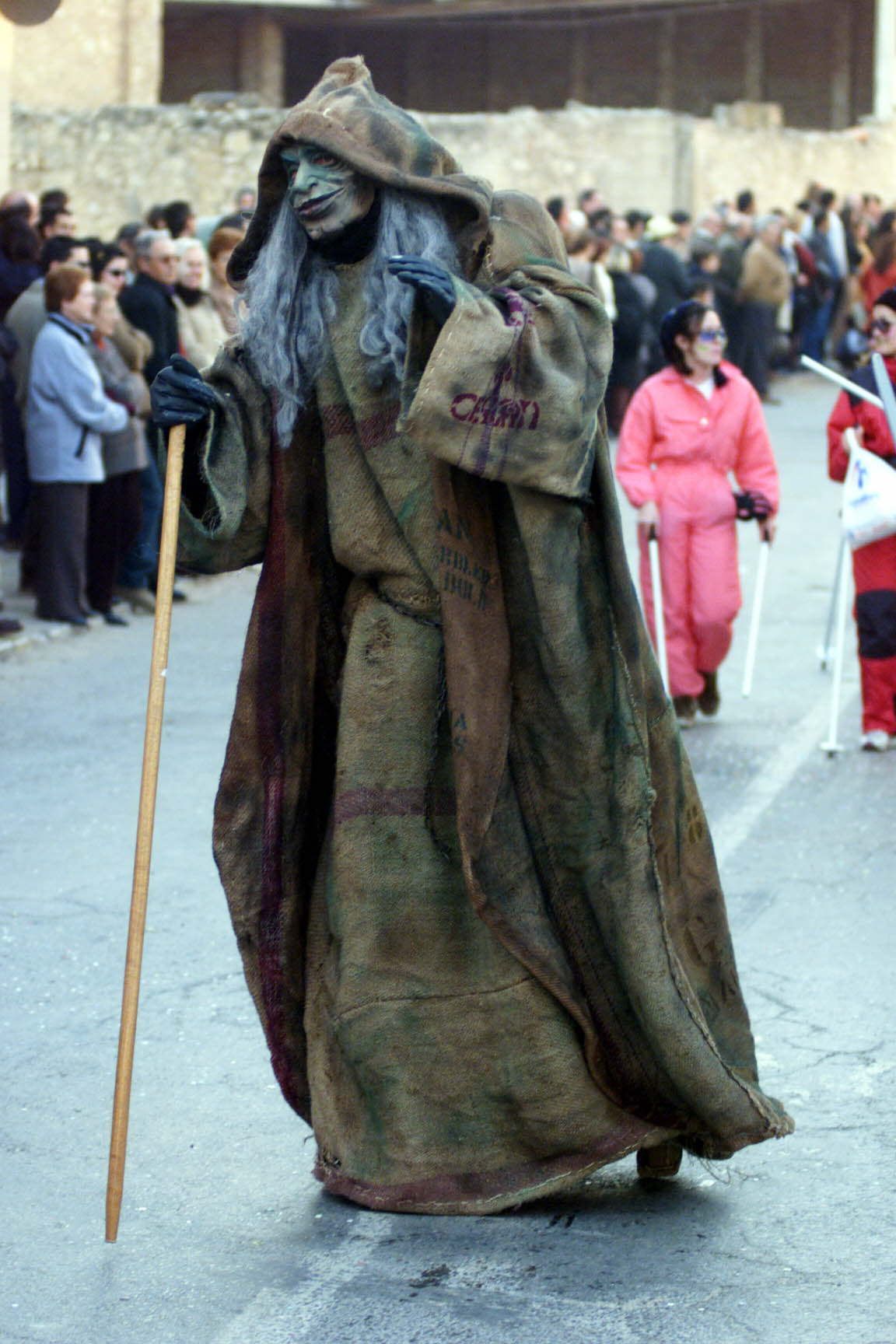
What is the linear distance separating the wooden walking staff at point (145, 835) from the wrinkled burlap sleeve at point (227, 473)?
0.09 meters

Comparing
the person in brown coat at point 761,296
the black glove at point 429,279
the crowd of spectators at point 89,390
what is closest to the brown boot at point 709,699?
the crowd of spectators at point 89,390

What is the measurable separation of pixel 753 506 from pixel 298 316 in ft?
18.8

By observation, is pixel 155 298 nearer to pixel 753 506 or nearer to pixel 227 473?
pixel 753 506

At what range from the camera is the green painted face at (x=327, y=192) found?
417 centimetres

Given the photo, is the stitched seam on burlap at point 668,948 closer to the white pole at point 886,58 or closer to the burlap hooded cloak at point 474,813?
→ the burlap hooded cloak at point 474,813

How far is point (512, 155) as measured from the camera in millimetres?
33875

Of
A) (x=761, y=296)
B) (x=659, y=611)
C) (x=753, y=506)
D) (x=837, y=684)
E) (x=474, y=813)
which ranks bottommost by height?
(x=837, y=684)

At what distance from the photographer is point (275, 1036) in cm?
450

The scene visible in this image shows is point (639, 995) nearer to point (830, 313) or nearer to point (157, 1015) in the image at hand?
point (157, 1015)

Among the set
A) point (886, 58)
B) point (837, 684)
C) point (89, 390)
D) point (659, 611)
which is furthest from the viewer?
point (886, 58)

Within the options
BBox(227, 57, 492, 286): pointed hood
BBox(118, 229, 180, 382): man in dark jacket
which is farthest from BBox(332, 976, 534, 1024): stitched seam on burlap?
BBox(118, 229, 180, 382): man in dark jacket

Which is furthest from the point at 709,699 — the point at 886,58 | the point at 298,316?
the point at 886,58

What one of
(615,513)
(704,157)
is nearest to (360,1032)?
(615,513)

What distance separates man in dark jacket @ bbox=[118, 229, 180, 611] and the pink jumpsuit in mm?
3681
